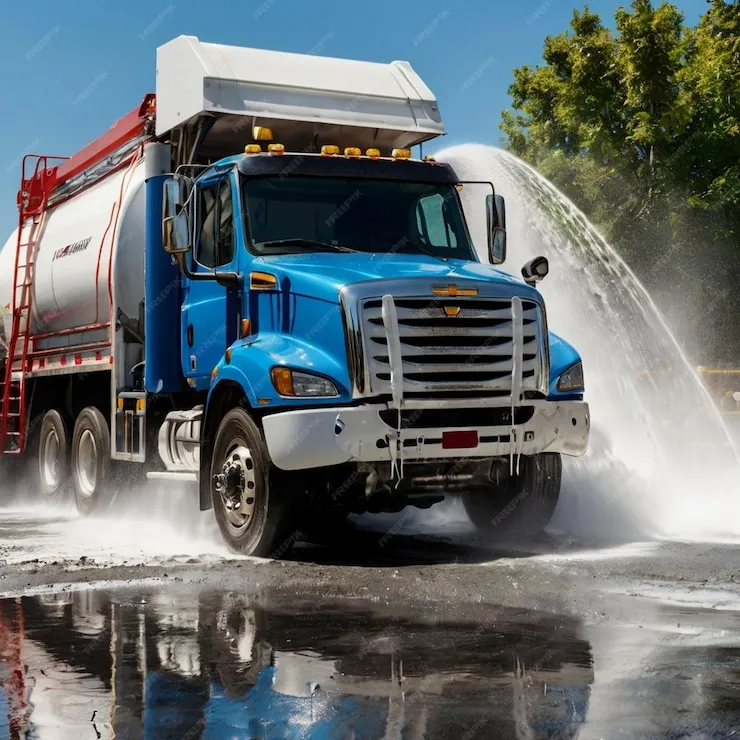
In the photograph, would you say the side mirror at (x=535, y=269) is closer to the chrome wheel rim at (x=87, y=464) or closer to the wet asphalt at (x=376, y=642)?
the wet asphalt at (x=376, y=642)

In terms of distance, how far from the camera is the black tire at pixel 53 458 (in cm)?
1441

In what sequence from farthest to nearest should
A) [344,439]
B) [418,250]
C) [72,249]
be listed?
[72,249]
[418,250]
[344,439]

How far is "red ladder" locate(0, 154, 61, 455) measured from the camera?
1516 cm

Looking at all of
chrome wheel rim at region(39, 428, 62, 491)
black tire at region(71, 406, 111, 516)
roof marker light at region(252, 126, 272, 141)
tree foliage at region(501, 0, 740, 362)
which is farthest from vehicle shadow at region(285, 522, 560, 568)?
tree foliage at region(501, 0, 740, 362)

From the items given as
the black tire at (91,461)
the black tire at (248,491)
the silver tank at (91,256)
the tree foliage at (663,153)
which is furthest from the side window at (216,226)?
the tree foliage at (663,153)

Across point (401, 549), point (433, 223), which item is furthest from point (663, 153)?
point (401, 549)

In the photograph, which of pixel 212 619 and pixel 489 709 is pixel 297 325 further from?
pixel 489 709

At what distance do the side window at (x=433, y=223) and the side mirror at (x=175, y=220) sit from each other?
1939 mm

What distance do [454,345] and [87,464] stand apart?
19.5ft

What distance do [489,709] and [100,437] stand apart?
878 centimetres

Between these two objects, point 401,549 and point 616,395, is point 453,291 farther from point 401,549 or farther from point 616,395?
point 616,395

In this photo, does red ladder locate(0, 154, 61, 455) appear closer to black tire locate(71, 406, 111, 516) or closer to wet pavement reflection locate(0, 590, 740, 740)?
black tire locate(71, 406, 111, 516)

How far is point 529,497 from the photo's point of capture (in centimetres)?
1030

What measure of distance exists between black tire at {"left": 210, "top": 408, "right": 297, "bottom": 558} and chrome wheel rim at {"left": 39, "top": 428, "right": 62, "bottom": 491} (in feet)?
17.5
